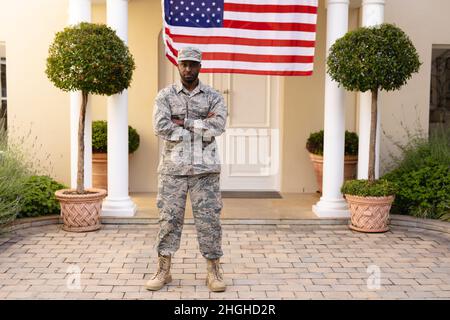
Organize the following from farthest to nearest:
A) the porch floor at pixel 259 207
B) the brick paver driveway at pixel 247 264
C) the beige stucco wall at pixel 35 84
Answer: the beige stucco wall at pixel 35 84 → the porch floor at pixel 259 207 → the brick paver driveway at pixel 247 264

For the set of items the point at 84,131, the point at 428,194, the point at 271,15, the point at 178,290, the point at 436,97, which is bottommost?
the point at 178,290

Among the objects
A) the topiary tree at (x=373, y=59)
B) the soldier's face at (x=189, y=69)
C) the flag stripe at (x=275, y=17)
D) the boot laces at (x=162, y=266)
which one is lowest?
the boot laces at (x=162, y=266)

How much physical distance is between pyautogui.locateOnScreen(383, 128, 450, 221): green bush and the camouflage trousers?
3.31 meters

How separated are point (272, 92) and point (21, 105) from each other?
385 centimetres

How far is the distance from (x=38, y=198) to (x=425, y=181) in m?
4.94

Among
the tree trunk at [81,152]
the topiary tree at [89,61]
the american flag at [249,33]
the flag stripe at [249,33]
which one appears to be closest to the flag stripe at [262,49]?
the american flag at [249,33]

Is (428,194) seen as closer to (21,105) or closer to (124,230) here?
(124,230)

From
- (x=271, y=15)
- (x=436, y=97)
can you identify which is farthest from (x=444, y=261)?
(x=436, y=97)

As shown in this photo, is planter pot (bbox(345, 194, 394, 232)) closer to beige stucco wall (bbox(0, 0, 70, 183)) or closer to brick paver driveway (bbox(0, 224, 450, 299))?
brick paver driveway (bbox(0, 224, 450, 299))

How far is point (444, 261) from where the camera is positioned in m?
6.04

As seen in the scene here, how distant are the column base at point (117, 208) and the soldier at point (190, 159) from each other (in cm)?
262

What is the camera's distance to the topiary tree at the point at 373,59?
6766 millimetres

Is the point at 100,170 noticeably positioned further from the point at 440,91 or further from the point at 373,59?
the point at 440,91

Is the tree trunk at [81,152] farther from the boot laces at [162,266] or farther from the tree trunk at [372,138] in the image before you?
the tree trunk at [372,138]
